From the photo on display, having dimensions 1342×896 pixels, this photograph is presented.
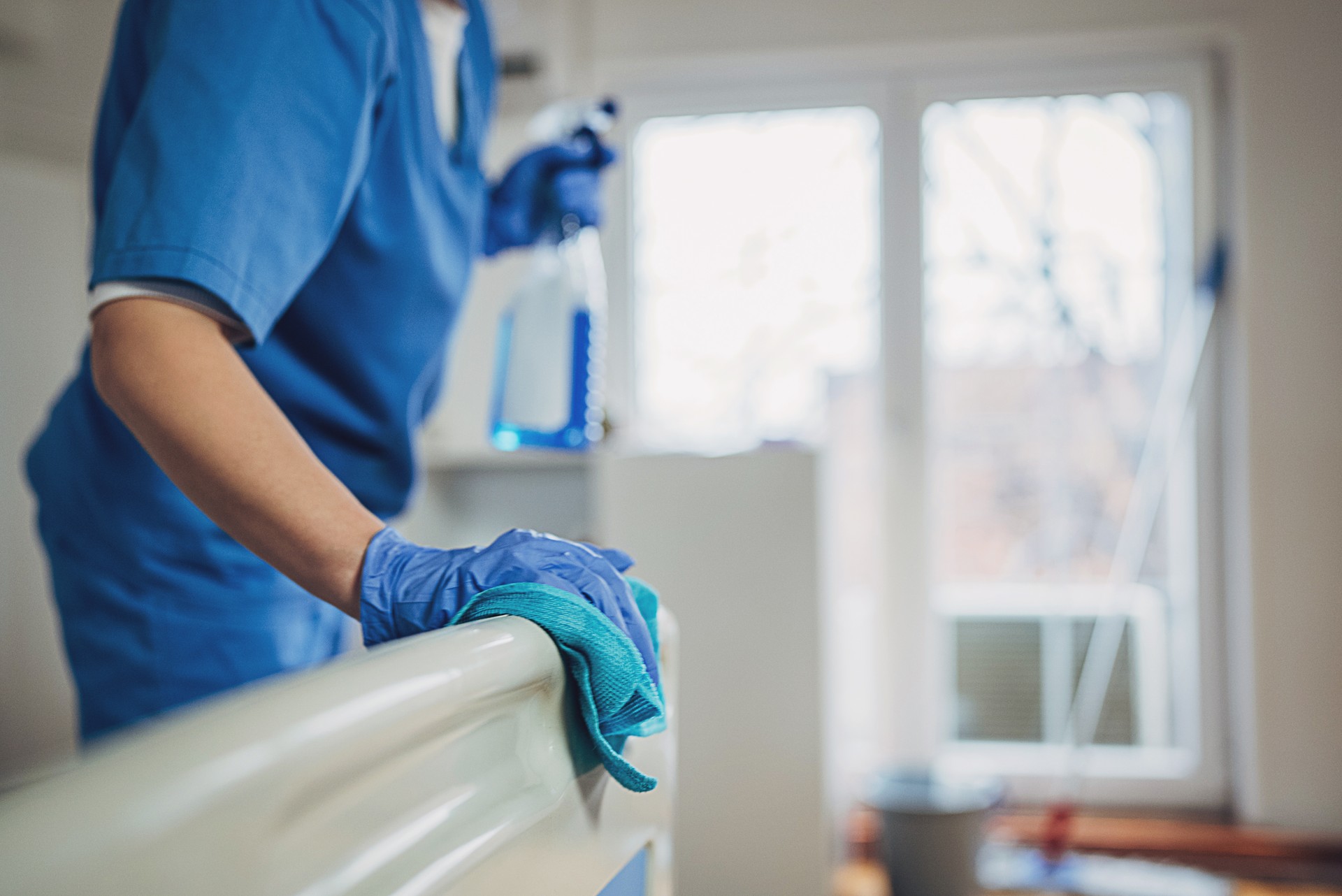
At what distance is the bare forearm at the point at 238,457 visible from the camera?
45 cm

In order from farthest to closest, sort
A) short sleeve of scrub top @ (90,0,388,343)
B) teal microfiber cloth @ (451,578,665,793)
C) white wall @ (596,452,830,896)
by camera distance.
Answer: white wall @ (596,452,830,896) < short sleeve of scrub top @ (90,0,388,343) < teal microfiber cloth @ (451,578,665,793)

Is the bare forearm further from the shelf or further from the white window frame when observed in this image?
the white window frame

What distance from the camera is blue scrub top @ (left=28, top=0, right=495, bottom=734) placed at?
0.50m

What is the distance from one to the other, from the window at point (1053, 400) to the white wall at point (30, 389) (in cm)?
159

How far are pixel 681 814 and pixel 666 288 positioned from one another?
1.18 metres

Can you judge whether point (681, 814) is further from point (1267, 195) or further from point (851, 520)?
point (1267, 195)

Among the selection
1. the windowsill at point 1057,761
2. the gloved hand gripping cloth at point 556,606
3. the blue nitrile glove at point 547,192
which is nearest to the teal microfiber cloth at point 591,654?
the gloved hand gripping cloth at point 556,606

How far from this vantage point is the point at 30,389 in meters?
1.37

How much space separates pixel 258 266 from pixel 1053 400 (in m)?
1.92

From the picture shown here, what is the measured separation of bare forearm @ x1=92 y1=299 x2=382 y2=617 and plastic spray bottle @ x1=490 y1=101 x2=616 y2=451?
837 millimetres

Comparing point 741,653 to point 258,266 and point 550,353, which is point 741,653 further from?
point 258,266

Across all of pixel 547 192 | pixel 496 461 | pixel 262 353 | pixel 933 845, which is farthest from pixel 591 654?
pixel 496 461

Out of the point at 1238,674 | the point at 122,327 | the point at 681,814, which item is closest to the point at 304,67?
the point at 122,327

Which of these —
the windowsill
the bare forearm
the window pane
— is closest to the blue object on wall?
the bare forearm
